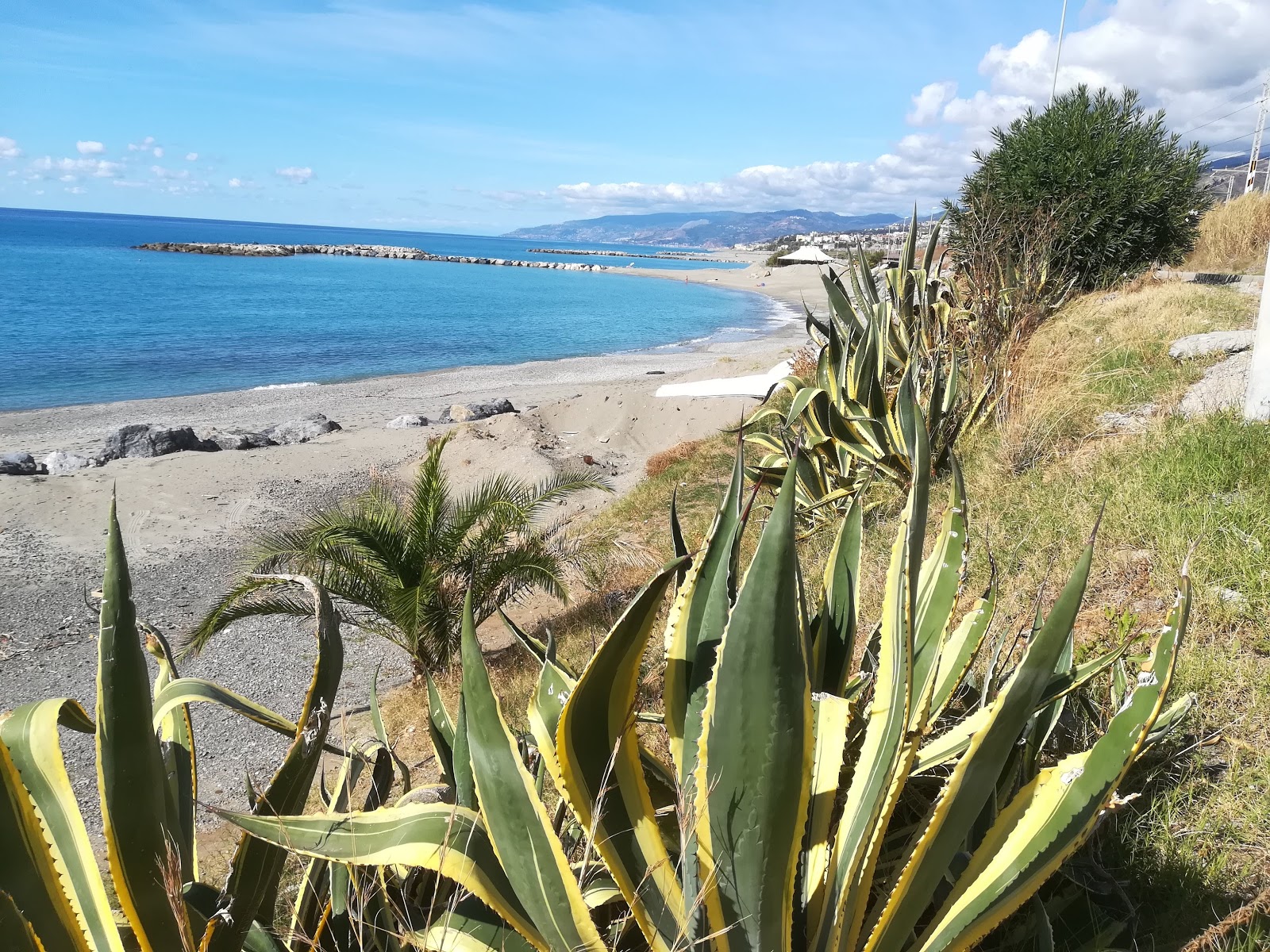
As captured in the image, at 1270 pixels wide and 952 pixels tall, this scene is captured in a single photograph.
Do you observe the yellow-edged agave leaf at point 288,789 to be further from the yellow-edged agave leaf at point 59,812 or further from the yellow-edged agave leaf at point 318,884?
the yellow-edged agave leaf at point 59,812

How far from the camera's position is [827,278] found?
6.03 m

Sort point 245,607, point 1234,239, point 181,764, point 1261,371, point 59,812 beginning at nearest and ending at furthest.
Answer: point 59,812 → point 181,764 → point 1261,371 → point 245,607 → point 1234,239

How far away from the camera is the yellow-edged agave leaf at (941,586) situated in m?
1.61

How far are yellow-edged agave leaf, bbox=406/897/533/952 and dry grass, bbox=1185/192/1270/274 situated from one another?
1785 cm

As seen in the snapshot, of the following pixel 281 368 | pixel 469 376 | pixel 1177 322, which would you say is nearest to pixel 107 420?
pixel 281 368

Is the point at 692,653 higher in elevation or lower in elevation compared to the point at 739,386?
higher

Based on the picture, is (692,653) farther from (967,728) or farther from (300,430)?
(300,430)

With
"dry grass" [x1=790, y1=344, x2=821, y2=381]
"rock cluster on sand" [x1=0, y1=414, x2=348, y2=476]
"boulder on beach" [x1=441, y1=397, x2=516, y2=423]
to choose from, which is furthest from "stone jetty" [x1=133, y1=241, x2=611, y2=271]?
"dry grass" [x1=790, y1=344, x2=821, y2=381]

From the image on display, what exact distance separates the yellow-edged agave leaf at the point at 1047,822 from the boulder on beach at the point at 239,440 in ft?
50.9

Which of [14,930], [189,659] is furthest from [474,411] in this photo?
[14,930]

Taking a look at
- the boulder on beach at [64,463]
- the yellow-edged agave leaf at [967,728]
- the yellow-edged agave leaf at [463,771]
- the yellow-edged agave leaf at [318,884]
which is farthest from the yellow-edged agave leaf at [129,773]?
the boulder on beach at [64,463]

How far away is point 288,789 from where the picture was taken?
1.41 metres

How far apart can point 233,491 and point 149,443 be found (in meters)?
3.35

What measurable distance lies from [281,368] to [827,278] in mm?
23284
